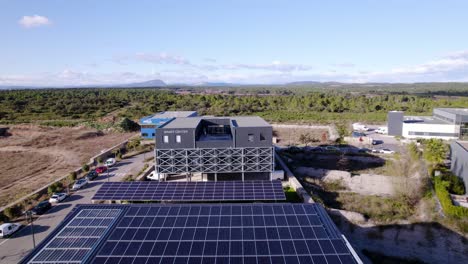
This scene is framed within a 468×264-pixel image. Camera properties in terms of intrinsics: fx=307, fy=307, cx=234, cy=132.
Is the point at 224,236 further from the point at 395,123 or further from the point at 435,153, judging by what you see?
the point at 395,123

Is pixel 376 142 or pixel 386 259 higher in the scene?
pixel 376 142

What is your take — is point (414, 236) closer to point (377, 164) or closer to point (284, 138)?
point (377, 164)

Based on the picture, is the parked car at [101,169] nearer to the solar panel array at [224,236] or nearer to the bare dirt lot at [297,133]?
the solar panel array at [224,236]

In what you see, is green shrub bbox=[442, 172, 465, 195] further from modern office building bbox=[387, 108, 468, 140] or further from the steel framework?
modern office building bbox=[387, 108, 468, 140]

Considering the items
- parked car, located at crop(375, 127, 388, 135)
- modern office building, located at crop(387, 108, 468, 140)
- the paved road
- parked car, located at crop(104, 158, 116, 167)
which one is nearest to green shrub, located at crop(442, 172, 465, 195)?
modern office building, located at crop(387, 108, 468, 140)

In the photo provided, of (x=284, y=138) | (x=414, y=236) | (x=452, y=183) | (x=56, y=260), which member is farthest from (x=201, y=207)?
(x=284, y=138)

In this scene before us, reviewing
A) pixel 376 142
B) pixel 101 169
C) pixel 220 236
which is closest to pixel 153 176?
pixel 101 169

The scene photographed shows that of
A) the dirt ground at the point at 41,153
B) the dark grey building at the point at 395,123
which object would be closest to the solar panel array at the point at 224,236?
the dirt ground at the point at 41,153
